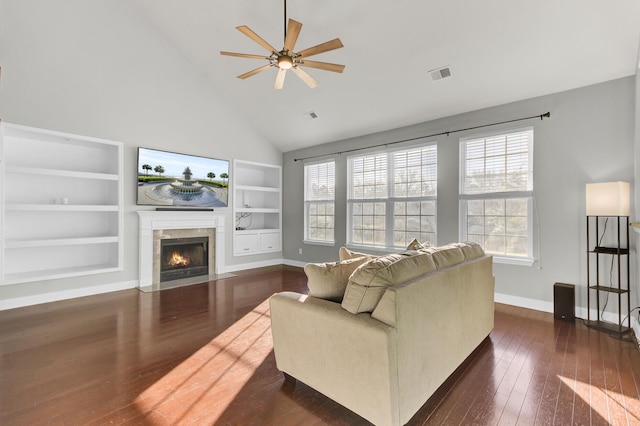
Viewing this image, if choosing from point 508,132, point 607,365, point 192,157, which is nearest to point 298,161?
point 192,157

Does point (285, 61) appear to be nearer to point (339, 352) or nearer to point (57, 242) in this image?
point (339, 352)

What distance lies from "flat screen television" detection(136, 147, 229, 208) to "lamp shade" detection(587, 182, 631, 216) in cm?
563

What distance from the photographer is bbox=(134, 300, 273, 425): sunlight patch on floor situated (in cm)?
191

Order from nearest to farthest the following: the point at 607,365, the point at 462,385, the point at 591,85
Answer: the point at 462,385 → the point at 607,365 → the point at 591,85

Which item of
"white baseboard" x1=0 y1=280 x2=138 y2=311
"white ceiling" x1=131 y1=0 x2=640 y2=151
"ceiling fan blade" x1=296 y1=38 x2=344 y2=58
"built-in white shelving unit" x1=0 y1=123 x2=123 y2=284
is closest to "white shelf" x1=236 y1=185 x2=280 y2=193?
"white ceiling" x1=131 y1=0 x2=640 y2=151

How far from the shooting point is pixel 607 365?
2.53m

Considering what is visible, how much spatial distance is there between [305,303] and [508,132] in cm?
387

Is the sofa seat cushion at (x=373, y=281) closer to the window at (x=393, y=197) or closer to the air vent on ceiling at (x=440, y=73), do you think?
the air vent on ceiling at (x=440, y=73)

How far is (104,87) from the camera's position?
471 centimetres

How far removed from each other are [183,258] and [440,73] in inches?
207

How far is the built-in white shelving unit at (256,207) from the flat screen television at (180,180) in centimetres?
39

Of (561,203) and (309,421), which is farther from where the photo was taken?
(561,203)

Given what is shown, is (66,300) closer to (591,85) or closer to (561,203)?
(561,203)

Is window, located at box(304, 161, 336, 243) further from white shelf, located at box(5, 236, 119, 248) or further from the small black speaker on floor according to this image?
the small black speaker on floor
